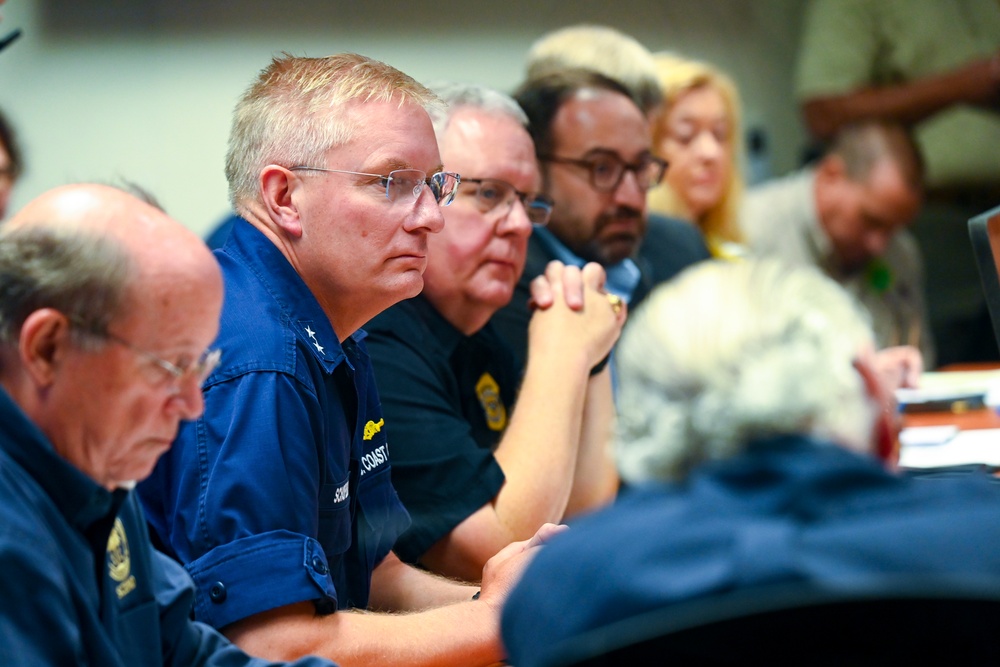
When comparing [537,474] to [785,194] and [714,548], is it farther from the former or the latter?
[785,194]

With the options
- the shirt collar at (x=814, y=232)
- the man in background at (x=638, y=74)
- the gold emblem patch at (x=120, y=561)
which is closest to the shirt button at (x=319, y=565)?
the gold emblem patch at (x=120, y=561)

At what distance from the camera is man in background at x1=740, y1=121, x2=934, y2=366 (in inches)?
159

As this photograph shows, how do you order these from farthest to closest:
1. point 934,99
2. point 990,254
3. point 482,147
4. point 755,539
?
1. point 934,99
2. point 482,147
3. point 990,254
4. point 755,539

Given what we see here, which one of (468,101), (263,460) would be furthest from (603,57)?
(263,460)

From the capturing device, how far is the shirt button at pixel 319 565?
4.53 ft

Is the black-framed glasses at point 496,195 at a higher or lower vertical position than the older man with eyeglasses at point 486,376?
higher

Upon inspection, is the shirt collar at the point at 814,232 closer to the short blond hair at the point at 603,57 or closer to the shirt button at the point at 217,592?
the short blond hair at the point at 603,57

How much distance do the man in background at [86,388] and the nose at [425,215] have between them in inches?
21.2

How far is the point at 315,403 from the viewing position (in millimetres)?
1475

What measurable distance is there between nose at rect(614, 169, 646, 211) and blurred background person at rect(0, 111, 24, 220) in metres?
1.78

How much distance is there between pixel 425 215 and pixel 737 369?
0.82m

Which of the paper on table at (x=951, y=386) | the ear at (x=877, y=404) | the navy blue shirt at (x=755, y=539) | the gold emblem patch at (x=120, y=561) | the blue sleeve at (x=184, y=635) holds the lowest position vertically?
the paper on table at (x=951, y=386)

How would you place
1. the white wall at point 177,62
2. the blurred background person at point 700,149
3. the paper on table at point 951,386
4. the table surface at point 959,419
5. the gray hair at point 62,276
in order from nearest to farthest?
the gray hair at point 62,276 < the table surface at point 959,419 < the paper on table at point 951,386 < the blurred background person at point 700,149 < the white wall at point 177,62

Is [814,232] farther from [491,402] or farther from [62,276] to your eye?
[62,276]
